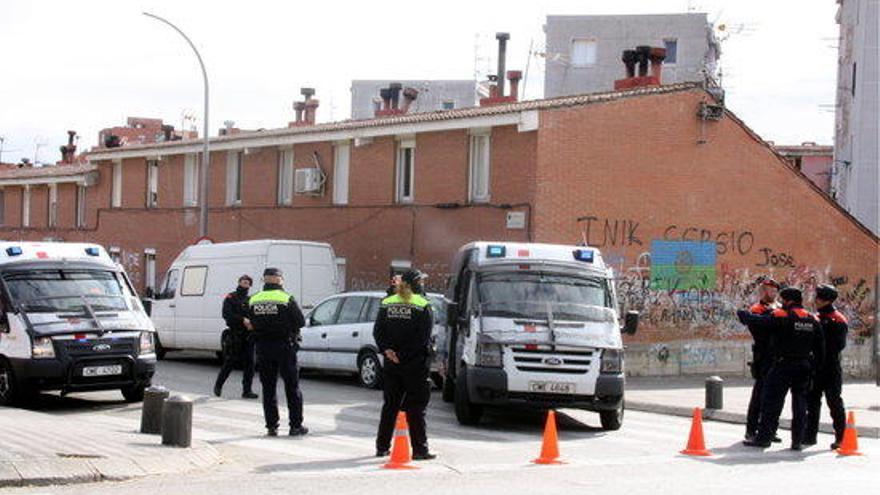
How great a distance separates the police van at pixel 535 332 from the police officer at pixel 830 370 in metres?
2.40

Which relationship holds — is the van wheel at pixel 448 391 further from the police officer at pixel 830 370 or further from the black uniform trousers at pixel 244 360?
the police officer at pixel 830 370

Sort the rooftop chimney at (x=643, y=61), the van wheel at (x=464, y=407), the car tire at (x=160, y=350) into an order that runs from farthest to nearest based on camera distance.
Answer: the rooftop chimney at (x=643, y=61) < the car tire at (x=160, y=350) < the van wheel at (x=464, y=407)

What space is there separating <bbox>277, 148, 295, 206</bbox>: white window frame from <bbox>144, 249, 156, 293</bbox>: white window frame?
692 cm

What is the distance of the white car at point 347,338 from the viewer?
21297mm

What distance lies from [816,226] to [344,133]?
11.1 m

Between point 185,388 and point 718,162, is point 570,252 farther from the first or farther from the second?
point 718,162

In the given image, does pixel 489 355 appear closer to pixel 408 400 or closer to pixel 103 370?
pixel 408 400

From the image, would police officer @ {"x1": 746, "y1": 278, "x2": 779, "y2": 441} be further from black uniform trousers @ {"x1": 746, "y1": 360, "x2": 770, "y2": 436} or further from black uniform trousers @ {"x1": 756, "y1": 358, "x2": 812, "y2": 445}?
black uniform trousers @ {"x1": 756, "y1": 358, "x2": 812, "y2": 445}

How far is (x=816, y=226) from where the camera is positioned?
29703 mm

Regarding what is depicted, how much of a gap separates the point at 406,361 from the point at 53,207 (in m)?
36.6

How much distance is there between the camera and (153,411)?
14.1 metres

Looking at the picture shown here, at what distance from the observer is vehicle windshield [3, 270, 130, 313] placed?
17.4 m

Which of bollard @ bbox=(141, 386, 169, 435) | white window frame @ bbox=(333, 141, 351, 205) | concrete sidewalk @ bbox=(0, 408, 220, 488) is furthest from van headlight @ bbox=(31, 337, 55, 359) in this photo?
white window frame @ bbox=(333, 141, 351, 205)

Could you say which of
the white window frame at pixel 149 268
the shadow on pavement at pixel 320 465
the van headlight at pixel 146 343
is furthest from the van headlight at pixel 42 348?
the white window frame at pixel 149 268
